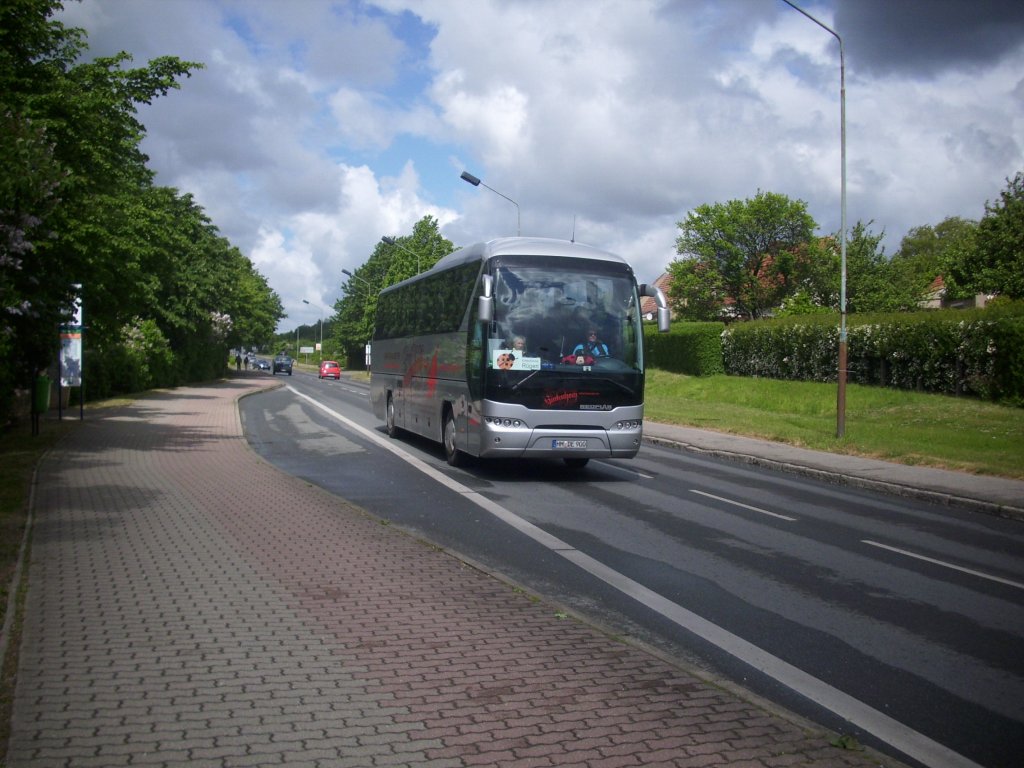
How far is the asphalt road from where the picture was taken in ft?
17.0

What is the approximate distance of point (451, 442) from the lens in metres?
15.3

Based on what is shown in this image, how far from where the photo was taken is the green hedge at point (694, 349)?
42.1m

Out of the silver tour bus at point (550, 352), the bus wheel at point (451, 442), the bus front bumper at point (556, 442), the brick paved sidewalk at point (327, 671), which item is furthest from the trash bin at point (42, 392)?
the brick paved sidewalk at point (327, 671)

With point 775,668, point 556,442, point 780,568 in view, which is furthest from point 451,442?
point 775,668

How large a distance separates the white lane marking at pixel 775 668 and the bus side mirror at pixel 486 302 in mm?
3936

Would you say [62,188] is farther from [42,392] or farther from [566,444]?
[42,392]

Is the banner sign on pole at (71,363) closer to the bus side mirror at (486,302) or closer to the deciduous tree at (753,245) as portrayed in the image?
the bus side mirror at (486,302)

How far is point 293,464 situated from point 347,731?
1169cm

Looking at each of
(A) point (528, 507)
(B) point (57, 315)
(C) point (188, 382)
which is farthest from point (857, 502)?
(C) point (188, 382)

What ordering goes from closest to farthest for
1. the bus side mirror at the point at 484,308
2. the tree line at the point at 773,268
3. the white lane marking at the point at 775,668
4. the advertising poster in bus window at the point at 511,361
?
the white lane marking at the point at 775,668
the bus side mirror at the point at 484,308
the advertising poster in bus window at the point at 511,361
the tree line at the point at 773,268

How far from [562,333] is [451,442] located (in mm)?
3100

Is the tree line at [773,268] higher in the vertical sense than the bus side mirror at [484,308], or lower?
higher

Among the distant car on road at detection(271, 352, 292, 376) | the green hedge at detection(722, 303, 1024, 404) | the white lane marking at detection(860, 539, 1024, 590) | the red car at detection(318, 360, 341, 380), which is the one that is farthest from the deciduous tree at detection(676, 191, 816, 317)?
the white lane marking at detection(860, 539, 1024, 590)

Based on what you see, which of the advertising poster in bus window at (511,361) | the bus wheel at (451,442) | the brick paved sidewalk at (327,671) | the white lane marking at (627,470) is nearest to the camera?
the brick paved sidewalk at (327,671)
